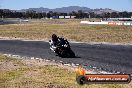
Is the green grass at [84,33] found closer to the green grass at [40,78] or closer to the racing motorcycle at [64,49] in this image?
the racing motorcycle at [64,49]

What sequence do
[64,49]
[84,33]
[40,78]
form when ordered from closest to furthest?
[40,78] → [64,49] → [84,33]

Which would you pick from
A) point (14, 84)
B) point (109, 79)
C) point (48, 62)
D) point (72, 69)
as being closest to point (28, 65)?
point (48, 62)

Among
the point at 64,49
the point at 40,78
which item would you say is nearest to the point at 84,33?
the point at 64,49

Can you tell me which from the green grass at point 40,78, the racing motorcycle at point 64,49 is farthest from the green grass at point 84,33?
the green grass at point 40,78

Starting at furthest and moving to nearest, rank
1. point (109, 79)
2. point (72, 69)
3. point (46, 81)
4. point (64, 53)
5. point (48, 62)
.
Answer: point (64, 53) < point (48, 62) < point (72, 69) < point (46, 81) < point (109, 79)

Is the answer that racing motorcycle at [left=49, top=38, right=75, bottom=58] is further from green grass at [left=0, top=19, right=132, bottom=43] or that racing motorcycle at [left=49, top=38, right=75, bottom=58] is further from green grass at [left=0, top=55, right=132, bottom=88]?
green grass at [left=0, top=19, right=132, bottom=43]

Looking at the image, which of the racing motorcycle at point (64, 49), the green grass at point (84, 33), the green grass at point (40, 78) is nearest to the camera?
the green grass at point (40, 78)

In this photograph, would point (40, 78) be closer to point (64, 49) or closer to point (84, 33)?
point (64, 49)

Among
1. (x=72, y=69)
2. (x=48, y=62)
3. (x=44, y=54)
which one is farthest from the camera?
(x=44, y=54)

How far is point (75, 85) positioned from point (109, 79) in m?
4.92

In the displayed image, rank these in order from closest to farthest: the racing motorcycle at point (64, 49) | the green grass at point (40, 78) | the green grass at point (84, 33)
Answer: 1. the green grass at point (40, 78)
2. the racing motorcycle at point (64, 49)
3. the green grass at point (84, 33)

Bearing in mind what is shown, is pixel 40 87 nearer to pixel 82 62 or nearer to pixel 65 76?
pixel 65 76

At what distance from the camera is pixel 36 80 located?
14281 mm

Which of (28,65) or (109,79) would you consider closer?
(109,79)
